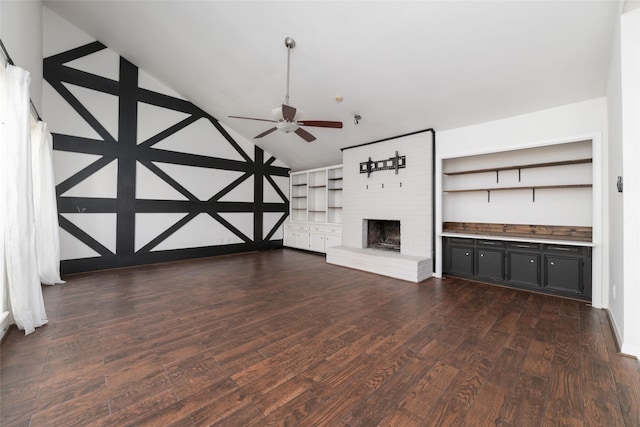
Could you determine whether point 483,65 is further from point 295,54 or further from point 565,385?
point 565,385

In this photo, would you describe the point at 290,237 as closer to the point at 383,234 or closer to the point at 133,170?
the point at 383,234

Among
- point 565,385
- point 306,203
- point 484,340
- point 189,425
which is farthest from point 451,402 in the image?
point 306,203

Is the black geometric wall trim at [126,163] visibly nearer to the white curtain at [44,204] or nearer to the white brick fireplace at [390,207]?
the white curtain at [44,204]

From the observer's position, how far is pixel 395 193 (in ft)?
18.6

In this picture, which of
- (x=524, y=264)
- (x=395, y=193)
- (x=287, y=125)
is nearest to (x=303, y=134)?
(x=287, y=125)

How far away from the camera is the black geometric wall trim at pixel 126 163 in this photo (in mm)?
5113

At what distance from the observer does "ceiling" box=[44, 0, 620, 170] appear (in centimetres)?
295

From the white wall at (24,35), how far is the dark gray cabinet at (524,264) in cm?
662

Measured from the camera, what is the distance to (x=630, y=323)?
7.75ft

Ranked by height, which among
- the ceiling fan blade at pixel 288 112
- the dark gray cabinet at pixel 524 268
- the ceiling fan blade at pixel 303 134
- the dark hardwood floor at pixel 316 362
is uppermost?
the ceiling fan blade at pixel 288 112

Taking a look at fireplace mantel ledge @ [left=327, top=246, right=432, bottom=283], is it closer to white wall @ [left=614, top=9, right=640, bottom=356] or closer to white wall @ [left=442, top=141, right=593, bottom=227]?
white wall @ [left=442, top=141, right=593, bottom=227]

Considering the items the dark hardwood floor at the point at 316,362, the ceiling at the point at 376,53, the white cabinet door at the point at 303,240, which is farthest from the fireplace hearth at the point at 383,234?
the white cabinet door at the point at 303,240

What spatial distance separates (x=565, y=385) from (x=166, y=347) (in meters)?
3.33

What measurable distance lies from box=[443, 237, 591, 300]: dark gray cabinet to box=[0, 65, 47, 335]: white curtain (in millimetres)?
6041
